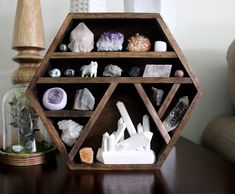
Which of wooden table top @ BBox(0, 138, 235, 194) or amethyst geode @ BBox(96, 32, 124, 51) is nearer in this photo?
wooden table top @ BBox(0, 138, 235, 194)

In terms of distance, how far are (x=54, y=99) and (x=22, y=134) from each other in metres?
0.15

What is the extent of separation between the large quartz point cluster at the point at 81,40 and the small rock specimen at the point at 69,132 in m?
0.16

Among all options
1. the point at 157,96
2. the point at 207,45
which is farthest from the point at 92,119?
the point at 207,45

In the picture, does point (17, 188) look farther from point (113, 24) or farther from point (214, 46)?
point (214, 46)

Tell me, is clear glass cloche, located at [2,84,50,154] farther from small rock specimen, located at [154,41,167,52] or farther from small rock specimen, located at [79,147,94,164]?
small rock specimen, located at [154,41,167,52]

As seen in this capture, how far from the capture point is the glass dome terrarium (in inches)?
24.5

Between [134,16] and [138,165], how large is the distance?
Result: 30cm

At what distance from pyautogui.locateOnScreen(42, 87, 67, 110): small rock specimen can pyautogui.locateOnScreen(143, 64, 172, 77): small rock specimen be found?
0.18m

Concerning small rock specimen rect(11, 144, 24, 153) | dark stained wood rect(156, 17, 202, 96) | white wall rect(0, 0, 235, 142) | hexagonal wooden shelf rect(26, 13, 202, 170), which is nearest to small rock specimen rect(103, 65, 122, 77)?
hexagonal wooden shelf rect(26, 13, 202, 170)

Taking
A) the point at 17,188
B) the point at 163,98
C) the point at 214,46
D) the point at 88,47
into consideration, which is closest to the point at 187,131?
the point at 214,46

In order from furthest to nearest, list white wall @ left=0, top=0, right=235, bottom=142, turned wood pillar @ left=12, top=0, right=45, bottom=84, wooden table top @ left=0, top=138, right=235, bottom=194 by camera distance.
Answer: white wall @ left=0, top=0, right=235, bottom=142 < turned wood pillar @ left=12, top=0, right=45, bottom=84 < wooden table top @ left=0, top=138, right=235, bottom=194

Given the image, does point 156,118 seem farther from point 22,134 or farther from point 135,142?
point 22,134

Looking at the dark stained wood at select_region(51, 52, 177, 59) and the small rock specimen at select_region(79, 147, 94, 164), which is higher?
the dark stained wood at select_region(51, 52, 177, 59)

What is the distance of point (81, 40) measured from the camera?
23.0 inches
